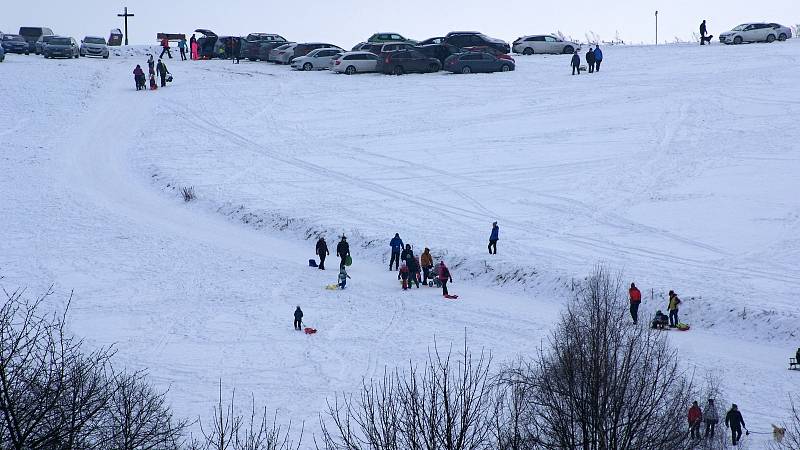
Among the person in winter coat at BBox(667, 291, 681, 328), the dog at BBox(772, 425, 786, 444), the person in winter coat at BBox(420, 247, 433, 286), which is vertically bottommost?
the dog at BBox(772, 425, 786, 444)

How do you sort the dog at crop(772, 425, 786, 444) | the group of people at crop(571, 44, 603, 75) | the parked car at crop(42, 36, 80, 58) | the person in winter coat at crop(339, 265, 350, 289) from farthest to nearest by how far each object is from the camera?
the parked car at crop(42, 36, 80, 58), the group of people at crop(571, 44, 603, 75), the person in winter coat at crop(339, 265, 350, 289), the dog at crop(772, 425, 786, 444)

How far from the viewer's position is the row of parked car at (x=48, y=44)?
59719mm

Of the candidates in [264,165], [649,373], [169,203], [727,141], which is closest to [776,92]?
[727,141]

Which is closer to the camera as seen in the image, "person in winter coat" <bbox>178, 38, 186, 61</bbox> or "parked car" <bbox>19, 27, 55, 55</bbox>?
"person in winter coat" <bbox>178, 38, 186, 61</bbox>

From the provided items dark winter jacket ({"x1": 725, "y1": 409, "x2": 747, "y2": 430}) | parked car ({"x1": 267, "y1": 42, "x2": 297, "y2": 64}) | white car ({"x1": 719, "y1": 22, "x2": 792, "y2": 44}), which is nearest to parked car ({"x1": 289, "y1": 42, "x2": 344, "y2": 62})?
parked car ({"x1": 267, "y1": 42, "x2": 297, "y2": 64})

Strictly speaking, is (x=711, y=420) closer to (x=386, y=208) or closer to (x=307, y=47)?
(x=386, y=208)

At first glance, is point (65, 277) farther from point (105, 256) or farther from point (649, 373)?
point (649, 373)

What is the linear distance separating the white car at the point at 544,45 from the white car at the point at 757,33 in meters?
9.46

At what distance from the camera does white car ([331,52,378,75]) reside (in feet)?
184

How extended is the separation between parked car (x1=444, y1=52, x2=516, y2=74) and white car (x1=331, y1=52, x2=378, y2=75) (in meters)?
4.58

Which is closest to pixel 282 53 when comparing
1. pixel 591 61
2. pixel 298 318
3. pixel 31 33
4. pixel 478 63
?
pixel 478 63

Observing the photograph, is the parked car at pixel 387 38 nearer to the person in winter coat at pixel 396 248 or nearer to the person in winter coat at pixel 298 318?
the person in winter coat at pixel 396 248

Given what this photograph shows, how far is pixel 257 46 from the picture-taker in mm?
63406

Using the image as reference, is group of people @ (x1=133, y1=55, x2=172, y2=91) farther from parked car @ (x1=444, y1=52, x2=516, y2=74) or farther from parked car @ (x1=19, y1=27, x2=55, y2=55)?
parked car @ (x1=19, y1=27, x2=55, y2=55)
